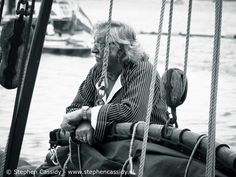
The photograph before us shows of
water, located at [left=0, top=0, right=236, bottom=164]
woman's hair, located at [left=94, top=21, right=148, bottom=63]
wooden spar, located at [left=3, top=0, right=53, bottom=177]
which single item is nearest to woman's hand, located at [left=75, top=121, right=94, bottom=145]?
wooden spar, located at [left=3, top=0, right=53, bottom=177]

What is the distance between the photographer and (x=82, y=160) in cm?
154

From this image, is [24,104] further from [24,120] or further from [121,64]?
[121,64]

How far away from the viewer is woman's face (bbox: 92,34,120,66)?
1.70 m

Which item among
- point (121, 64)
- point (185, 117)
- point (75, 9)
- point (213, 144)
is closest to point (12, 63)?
point (121, 64)

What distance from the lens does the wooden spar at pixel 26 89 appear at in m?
1.45

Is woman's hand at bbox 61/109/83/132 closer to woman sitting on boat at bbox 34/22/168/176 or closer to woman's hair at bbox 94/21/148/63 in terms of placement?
woman sitting on boat at bbox 34/22/168/176

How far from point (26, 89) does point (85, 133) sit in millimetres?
235

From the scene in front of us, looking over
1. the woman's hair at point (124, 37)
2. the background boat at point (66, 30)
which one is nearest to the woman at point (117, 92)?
the woman's hair at point (124, 37)

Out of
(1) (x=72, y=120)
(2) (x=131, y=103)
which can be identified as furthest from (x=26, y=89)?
(2) (x=131, y=103)

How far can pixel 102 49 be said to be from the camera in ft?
5.58

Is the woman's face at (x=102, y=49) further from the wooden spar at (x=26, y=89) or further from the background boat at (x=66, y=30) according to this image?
the background boat at (x=66, y=30)

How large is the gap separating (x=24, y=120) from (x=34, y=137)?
12.1ft

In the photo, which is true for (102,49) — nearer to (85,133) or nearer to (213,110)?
(85,133)

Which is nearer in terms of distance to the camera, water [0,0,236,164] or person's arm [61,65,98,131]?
person's arm [61,65,98,131]
